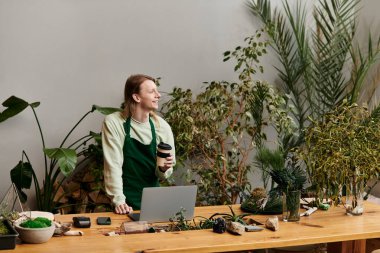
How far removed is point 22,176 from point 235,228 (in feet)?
8.04

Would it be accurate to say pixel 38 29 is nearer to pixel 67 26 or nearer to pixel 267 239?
pixel 67 26

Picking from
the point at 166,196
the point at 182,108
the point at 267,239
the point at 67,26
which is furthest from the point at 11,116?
the point at 267,239

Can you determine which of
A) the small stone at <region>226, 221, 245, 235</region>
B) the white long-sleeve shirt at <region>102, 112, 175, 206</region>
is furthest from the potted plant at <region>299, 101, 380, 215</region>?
the white long-sleeve shirt at <region>102, 112, 175, 206</region>

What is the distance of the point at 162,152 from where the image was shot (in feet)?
14.2

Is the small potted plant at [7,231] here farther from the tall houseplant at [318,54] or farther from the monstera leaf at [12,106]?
the tall houseplant at [318,54]

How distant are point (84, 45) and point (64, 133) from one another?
782 mm

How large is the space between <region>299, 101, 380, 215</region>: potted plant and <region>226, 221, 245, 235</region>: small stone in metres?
0.63

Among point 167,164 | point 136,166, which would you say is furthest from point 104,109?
point 167,164

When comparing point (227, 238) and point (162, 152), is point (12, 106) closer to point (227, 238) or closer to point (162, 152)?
point (162, 152)

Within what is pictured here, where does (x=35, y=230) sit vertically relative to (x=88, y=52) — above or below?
below

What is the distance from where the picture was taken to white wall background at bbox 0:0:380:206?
19.1 feet

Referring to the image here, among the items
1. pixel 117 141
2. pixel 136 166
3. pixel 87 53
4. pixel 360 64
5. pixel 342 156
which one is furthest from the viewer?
pixel 360 64

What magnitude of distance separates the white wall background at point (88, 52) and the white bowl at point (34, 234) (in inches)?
98.9

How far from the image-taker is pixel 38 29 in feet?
19.2
